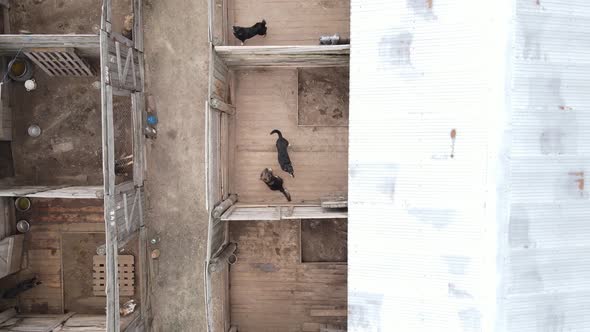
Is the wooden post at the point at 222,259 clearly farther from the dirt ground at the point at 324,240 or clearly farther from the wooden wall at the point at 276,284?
the dirt ground at the point at 324,240

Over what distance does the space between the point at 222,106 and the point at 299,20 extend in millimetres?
3114

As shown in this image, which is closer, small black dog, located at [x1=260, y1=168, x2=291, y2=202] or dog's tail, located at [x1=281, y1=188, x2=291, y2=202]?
small black dog, located at [x1=260, y1=168, x2=291, y2=202]

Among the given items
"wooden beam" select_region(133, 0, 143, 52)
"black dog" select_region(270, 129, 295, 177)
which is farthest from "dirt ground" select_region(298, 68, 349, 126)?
"wooden beam" select_region(133, 0, 143, 52)

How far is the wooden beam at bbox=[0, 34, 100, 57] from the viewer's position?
29.9ft

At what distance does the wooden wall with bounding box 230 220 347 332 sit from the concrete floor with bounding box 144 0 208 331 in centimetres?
105

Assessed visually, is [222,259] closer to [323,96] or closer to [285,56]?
[323,96]

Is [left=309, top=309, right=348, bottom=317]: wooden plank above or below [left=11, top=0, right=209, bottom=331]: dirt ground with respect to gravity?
below

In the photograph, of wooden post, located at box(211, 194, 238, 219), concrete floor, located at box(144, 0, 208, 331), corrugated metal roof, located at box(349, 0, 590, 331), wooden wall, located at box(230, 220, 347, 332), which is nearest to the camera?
corrugated metal roof, located at box(349, 0, 590, 331)

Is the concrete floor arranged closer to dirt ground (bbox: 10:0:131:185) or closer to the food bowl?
dirt ground (bbox: 10:0:131:185)

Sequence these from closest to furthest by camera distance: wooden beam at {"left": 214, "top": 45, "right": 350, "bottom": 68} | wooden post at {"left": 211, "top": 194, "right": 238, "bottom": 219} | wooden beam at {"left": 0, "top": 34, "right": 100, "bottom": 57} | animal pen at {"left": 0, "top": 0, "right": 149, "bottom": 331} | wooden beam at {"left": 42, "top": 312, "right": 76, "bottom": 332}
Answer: wooden beam at {"left": 214, "top": 45, "right": 350, "bottom": 68}, wooden post at {"left": 211, "top": 194, "right": 238, "bottom": 219}, wooden beam at {"left": 0, "top": 34, "right": 100, "bottom": 57}, wooden beam at {"left": 42, "top": 312, "right": 76, "bottom": 332}, animal pen at {"left": 0, "top": 0, "right": 149, "bottom": 331}

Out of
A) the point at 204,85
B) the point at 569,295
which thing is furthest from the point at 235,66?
the point at 569,295

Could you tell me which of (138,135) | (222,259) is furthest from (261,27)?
(222,259)

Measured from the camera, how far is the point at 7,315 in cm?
1020

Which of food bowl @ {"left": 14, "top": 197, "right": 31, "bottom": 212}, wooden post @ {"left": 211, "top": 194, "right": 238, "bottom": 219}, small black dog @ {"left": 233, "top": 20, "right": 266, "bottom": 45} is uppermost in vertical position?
small black dog @ {"left": 233, "top": 20, "right": 266, "bottom": 45}
